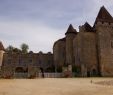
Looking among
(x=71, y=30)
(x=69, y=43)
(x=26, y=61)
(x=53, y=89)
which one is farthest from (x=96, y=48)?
(x=53, y=89)

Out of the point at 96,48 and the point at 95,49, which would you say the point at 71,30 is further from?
the point at 95,49

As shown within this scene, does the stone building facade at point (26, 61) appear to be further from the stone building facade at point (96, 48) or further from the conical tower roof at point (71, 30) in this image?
the stone building facade at point (96, 48)

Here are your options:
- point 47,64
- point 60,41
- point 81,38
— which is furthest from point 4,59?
point 81,38

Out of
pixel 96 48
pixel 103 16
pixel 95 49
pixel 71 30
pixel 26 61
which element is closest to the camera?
pixel 95 49

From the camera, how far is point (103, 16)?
165 feet

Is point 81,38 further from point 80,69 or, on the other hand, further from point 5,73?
point 5,73

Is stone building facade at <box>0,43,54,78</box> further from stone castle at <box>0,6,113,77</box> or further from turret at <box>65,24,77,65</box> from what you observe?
stone castle at <box>0,6,113,77</box>

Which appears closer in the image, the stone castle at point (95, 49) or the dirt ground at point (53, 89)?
the dirt ground at point (53, 89)

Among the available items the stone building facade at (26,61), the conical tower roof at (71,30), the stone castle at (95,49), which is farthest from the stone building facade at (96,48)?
the stone building facade at (26,61)

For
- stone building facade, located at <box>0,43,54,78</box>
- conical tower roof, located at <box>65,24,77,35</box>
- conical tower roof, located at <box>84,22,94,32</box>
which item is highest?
conical tower roof, located at <box>65,24,77,35</box>

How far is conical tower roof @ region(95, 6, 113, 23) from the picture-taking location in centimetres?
4934

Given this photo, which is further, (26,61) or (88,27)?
(26,61)

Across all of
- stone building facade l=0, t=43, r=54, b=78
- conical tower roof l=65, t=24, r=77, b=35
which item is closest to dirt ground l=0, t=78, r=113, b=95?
conical tower roof l=65, t=24, r=77, b=35

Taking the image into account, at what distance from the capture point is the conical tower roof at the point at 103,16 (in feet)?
162
